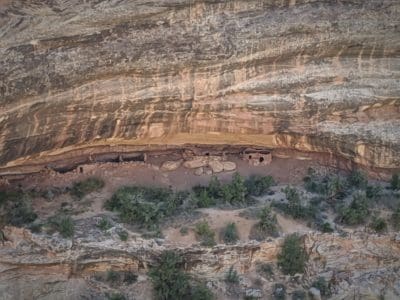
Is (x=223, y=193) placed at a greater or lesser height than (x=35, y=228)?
lesser

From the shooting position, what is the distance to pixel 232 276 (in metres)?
16.6

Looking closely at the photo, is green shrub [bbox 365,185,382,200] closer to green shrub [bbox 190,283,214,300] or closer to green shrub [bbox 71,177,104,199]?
green shrub [bbox 190,283,214,300]

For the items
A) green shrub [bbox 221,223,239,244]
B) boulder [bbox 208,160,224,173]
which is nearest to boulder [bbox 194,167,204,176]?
boulder [bbox 208,160,224,173]

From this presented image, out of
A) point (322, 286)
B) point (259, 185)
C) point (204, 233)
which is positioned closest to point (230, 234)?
point (204, 233)

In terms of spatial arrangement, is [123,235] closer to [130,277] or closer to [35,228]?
[130,277]

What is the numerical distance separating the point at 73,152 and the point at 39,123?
2.62 meters

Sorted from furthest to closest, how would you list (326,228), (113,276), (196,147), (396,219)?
(196,147), (396,219), (326,228), (113,276)

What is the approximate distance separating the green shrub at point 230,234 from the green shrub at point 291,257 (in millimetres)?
1209

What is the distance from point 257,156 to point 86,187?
16.1 ft

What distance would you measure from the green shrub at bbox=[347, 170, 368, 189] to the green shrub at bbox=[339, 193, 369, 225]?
0.97 meters

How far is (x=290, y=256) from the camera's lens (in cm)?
1681

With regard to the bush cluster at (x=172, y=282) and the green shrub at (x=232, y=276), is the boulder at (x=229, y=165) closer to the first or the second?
the green shrub at (x=232, y=276)

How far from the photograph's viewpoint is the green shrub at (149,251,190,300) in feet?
52.7

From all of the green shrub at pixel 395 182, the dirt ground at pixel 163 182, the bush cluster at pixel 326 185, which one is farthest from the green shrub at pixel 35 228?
the green shrub at pixel 395 182
